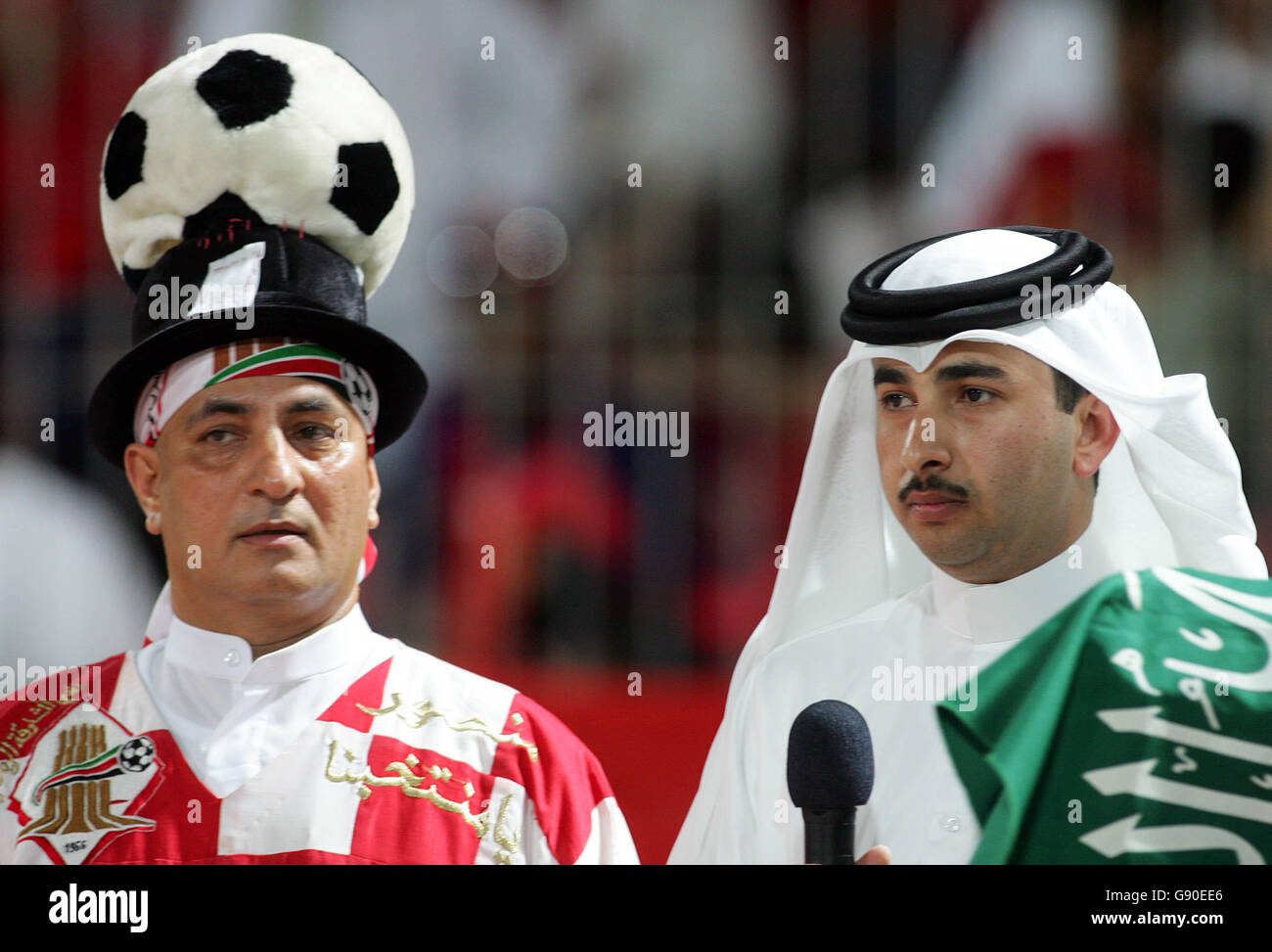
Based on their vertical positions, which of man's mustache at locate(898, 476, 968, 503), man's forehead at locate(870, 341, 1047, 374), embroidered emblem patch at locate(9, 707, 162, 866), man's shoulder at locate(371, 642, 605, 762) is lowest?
embroidered emblem patch at locate(9, 707, 162, 866)

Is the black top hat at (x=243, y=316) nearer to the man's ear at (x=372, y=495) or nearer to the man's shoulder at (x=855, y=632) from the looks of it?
the man's ear at (x=372, y=495)

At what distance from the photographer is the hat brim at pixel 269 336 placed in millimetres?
3793

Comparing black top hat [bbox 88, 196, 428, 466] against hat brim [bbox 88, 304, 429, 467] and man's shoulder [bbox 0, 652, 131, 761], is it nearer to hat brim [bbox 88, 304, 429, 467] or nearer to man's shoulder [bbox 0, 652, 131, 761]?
hat brim [bbox 88, 304, 429, 467]

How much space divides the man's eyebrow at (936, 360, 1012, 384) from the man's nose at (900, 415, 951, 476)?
0.09 metres

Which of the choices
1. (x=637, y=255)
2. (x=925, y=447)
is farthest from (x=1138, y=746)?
(x=637, y=255)

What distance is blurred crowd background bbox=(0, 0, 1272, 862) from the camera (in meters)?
4.21

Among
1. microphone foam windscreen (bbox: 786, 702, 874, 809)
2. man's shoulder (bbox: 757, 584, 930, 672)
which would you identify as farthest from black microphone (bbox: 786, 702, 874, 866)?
man's shoulder (bbox: 757, 584, 930, 672)

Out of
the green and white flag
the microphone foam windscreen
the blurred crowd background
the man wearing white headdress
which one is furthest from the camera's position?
the blurred crowd background

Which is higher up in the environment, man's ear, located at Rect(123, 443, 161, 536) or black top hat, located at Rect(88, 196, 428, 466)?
black top hat, located at Rect(88, 196, 428, 466)

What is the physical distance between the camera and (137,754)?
3.78 meters

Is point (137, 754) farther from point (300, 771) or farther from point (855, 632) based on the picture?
point (855, 632)

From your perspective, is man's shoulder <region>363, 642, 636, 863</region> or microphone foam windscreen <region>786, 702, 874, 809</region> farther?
man's shoulder <region>363, 642, 636, 863</region>

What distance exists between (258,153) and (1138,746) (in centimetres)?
216
